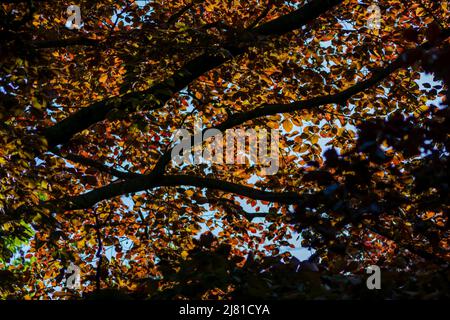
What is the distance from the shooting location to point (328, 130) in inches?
366

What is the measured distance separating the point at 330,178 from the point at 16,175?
4.01m

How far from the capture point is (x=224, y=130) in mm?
7074

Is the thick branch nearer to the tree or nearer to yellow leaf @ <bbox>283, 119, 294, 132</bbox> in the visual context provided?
the tree

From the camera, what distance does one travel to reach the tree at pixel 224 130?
13.7 ft

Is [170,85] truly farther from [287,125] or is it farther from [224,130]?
[287,125]

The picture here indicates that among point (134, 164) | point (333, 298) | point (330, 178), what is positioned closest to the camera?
point (333, 298)

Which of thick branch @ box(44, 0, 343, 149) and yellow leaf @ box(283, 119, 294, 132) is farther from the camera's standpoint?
yellow leaf @ box(283, 119, 294, 132)

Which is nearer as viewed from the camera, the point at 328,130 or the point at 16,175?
the point at 16,175

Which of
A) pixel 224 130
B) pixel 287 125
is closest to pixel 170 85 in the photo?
pixel 224 130

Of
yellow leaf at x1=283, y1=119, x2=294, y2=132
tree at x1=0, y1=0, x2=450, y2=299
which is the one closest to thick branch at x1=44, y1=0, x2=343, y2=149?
tree at x1=0, y1=0, x2=450, y2=299

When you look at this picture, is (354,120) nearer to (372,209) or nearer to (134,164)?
(134,164)

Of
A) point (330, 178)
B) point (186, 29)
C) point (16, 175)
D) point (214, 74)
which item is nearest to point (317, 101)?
point (186, 29)

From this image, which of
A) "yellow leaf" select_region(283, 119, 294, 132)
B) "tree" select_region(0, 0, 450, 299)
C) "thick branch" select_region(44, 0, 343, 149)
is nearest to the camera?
"tree" select_region(0, 0, 450, 299)

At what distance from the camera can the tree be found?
418cm
